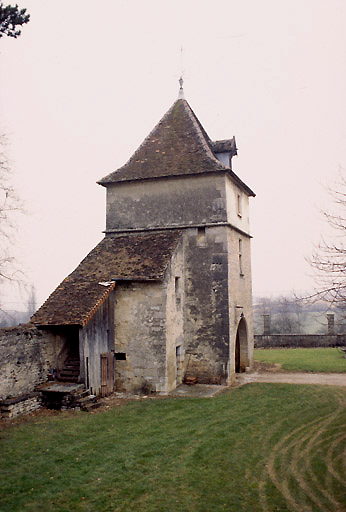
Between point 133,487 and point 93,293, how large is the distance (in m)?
8.07

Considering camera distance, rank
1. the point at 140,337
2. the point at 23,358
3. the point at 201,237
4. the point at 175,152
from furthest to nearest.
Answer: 1. the point at 175,152
2. the point at 201,237
3. the point at 140,337
4. the point at 23,358

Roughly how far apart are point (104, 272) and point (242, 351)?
8379mm

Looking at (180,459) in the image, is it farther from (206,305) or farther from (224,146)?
(224,146)

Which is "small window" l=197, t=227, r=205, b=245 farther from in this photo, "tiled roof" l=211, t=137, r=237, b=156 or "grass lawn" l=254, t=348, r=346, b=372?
"grass lawn" l=254, t=348, r=346, b=372

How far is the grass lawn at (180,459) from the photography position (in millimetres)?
7324

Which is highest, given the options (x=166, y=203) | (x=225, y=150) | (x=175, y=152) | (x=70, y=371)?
(x=225, y=150)

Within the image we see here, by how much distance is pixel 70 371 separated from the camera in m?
14.8

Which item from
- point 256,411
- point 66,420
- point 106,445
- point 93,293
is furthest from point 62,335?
point 256,411

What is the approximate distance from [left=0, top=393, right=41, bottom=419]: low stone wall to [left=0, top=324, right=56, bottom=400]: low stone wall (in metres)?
0.26

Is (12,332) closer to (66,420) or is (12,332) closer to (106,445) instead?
(66,420)

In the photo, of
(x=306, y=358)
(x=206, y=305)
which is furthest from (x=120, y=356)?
(x=306, y=358)

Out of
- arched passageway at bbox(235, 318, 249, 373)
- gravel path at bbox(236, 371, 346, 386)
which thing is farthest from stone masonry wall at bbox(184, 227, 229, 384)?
arched passageway at bbox(235, 318, 249, 373)

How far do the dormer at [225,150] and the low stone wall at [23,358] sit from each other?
1054cm

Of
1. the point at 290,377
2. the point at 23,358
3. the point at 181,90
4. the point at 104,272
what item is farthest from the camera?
the point at 181,90
